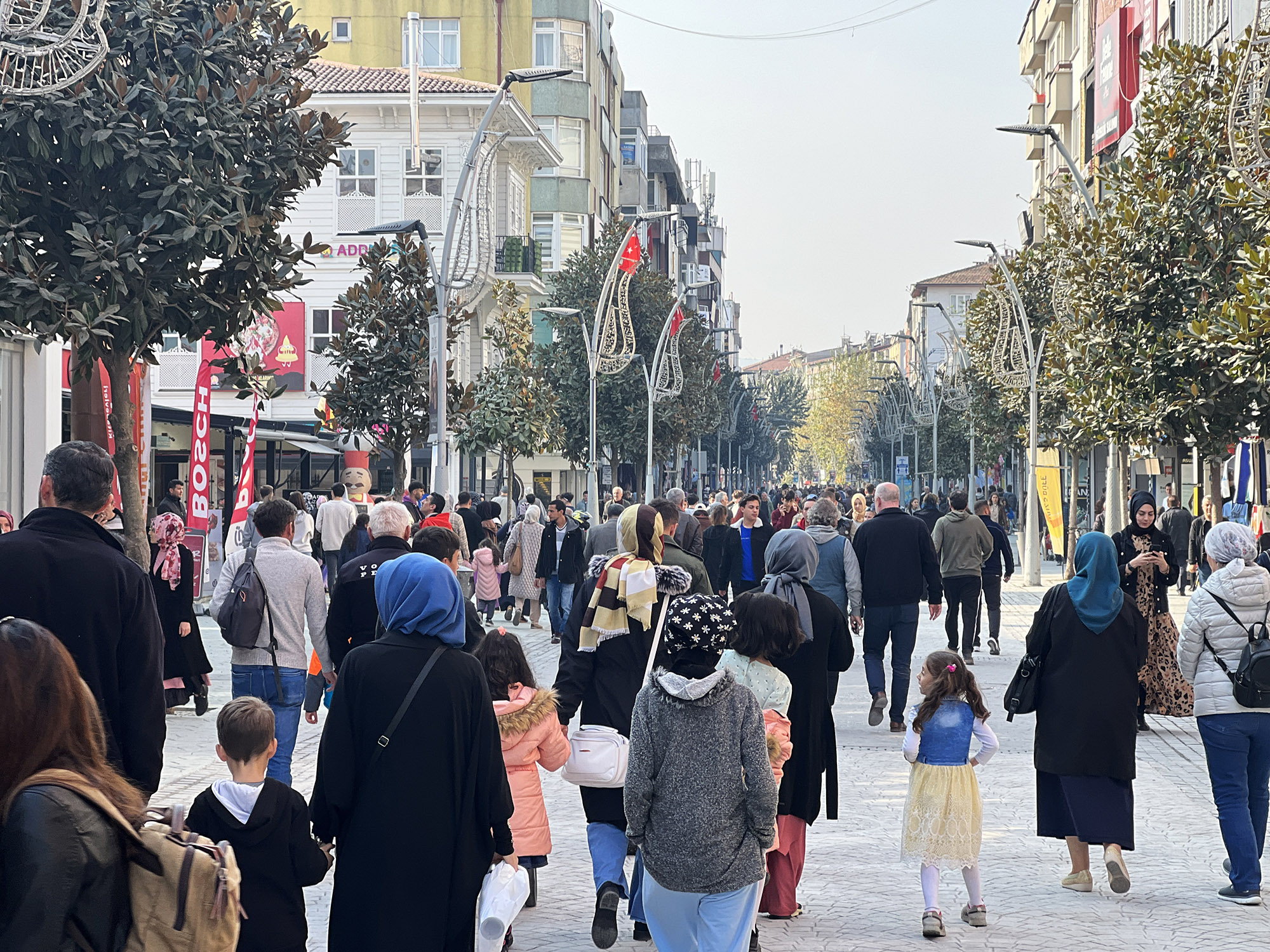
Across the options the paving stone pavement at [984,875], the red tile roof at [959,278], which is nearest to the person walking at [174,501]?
the paving stone pavement at [984,875]

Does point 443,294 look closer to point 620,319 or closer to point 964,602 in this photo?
point 964,602

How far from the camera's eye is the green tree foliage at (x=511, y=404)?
3653 centimetres

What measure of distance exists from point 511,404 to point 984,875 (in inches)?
1169

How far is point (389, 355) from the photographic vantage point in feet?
88.2

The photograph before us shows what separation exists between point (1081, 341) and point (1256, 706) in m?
17.1

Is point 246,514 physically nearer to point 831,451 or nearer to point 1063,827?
point 1063,827

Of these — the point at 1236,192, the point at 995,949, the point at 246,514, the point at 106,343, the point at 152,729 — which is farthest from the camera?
the point at 246,514

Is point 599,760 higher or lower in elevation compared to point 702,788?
lower

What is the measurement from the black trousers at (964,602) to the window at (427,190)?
27.9 meters

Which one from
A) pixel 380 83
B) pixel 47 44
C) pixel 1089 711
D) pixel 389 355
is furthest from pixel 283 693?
pixel 380 83

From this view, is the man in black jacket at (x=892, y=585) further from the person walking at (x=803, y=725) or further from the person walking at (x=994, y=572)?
the person walking at (x=803, y=725)

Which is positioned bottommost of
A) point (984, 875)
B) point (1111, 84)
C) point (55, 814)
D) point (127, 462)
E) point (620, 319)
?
point (984, 875)

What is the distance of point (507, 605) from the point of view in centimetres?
2398

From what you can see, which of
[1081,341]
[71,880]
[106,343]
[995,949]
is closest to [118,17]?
[106,343]
